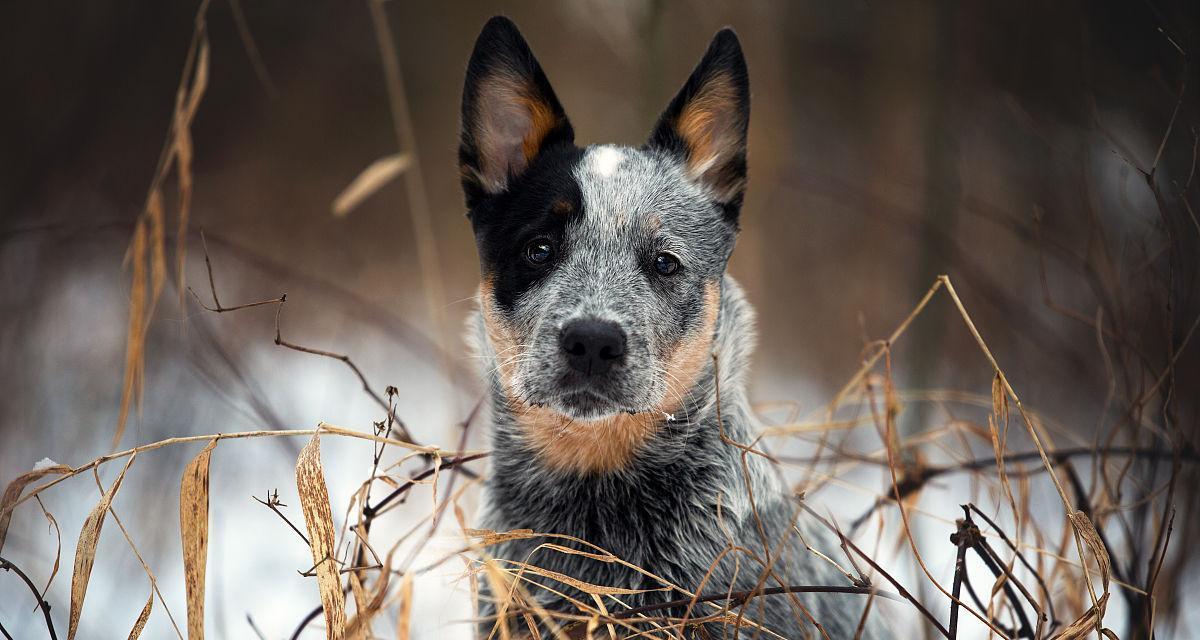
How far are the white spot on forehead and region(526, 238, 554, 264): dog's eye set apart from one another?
0.94ft

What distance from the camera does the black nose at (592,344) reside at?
2232mm

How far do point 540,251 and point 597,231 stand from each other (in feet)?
0.58

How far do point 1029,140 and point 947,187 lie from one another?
72cm

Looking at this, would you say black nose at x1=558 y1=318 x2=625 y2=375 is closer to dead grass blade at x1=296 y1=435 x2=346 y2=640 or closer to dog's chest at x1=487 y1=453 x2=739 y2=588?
dog's chest at x1=487 y1=453 x2=739 y2=588

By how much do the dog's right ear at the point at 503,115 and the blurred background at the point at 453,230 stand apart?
1.14ft

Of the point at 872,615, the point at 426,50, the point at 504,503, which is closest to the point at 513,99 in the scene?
the point at 504,503

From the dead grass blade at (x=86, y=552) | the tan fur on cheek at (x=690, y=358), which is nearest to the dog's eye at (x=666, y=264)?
the tan fur on cheek at (x=690, y=358)

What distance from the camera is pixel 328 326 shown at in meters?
6.24

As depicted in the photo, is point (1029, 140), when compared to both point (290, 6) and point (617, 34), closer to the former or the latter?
point (617, 34)

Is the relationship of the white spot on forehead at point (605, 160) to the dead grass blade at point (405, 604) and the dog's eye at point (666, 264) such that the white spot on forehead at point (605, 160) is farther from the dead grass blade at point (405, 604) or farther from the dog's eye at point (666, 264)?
the dead grass blade at point (405, 604)

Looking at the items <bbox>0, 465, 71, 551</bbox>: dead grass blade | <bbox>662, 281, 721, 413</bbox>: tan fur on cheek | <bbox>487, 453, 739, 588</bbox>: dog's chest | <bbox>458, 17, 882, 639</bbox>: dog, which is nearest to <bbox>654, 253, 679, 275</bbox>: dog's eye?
<bbox>458, 17, 882, 639</bbox>: dog

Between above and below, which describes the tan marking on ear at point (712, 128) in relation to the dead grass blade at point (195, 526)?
above

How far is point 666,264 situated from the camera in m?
2.59

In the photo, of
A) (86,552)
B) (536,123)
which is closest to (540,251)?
(536,123)
